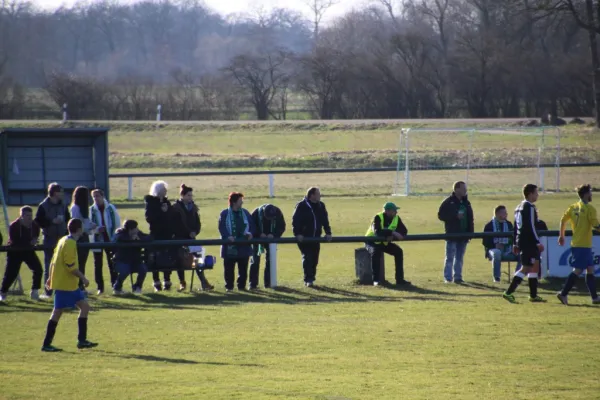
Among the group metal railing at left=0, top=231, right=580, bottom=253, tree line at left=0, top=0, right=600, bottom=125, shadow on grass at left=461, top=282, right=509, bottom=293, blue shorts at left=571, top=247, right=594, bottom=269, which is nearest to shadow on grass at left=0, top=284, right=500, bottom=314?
shadow on grass at left=461, top=282, right=509, bottom=293

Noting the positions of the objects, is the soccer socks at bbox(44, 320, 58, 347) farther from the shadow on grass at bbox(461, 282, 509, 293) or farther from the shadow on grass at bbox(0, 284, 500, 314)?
the shadow on grass at bbox(461, 282, 509, 293)

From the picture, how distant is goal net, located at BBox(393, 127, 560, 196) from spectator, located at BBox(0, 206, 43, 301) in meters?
21.1

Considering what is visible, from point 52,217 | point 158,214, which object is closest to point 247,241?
point 158,214

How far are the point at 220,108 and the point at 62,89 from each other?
431 inches

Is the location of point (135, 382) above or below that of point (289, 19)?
below

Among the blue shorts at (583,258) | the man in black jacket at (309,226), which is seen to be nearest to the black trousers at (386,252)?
the man in black jacket at (309,226)

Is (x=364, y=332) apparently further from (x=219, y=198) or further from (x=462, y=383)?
(x=219, y=198)

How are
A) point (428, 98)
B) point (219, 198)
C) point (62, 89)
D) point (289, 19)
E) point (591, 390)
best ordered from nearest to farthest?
1. point (591, 390)
2. point (219, 198)
3. point (62, 89)
4. point (428, 98)
5. point (289, 19)

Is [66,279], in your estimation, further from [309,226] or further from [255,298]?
[309,226]

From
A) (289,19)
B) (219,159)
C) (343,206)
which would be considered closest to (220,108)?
(219,159)

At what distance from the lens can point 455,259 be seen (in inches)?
653

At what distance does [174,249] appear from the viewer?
15641 millimetres

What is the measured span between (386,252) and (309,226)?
138cm

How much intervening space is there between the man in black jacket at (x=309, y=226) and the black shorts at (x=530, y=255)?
11.7 feet
